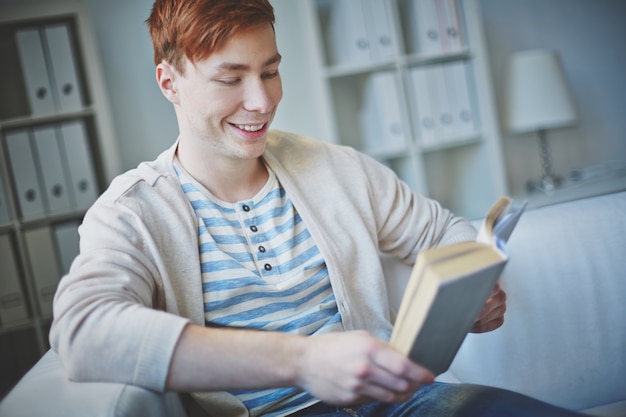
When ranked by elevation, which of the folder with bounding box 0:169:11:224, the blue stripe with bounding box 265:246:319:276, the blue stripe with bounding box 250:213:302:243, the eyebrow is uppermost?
the eyebrow

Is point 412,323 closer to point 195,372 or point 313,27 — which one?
point 195,372

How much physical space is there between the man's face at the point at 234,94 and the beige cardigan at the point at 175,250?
0.10 m

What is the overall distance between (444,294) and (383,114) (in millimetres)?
2132

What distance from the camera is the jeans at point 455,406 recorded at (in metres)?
0.93

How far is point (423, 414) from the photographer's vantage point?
1.01 m

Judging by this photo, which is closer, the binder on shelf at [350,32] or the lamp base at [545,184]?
the binder on shelf at [350,32]

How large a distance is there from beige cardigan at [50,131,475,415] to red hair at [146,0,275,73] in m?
0.22

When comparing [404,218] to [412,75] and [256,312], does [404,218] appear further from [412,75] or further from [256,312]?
[412,75]

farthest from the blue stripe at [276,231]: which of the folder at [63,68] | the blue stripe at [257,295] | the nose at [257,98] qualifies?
the folder at [63,68]

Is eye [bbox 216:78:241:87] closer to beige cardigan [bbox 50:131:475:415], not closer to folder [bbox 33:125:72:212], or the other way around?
beige cardigan [bbox 50:131:475:415]

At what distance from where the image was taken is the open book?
70 centimetres

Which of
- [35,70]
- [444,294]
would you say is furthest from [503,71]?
[444,294]

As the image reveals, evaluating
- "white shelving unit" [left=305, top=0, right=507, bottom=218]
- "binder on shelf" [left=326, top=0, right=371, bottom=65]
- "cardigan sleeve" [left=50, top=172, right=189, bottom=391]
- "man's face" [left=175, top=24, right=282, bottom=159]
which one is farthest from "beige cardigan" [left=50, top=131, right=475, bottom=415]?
"binder on shelf" [left=326, top=0, right=371, bottom=65]

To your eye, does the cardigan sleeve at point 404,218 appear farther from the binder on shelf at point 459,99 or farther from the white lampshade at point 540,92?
the white lampshade at point 540,92
